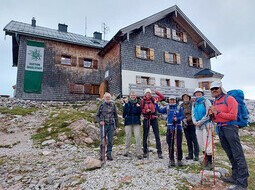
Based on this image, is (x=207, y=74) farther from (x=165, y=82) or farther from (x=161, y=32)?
(x=161, y=32)

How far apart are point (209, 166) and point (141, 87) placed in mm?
11266

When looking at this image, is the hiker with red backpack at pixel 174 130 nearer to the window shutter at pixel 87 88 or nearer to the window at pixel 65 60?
the window shutter at pixel 87 88

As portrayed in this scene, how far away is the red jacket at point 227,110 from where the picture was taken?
316cm

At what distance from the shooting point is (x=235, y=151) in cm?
316

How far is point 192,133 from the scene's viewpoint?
4.91 metres

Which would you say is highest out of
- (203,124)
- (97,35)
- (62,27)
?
(97,35)

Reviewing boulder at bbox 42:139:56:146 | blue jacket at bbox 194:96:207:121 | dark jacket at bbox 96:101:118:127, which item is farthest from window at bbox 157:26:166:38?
boulder at bbox 42:139:56:146

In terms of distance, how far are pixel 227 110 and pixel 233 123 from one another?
0.29 m

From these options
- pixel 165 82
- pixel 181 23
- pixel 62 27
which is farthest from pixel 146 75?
pixel 62 27

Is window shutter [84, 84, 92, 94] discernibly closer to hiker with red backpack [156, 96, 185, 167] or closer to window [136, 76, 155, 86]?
window [136, 76, 155, 86]

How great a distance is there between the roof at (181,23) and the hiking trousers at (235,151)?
41.8 feet

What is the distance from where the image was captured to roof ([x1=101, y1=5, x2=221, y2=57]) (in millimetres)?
14520

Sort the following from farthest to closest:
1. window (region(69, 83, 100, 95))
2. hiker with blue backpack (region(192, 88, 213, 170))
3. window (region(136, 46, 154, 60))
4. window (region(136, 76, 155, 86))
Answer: window (region(69, 83, 100, 95)) → window (region(136, 46, 154, 60)) → window (region(136, 76, 155, 86)) → hiker with blue backpack (region(192, 88, 213, 170))

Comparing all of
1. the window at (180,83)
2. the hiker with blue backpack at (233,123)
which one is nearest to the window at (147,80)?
the window at (180,83)
